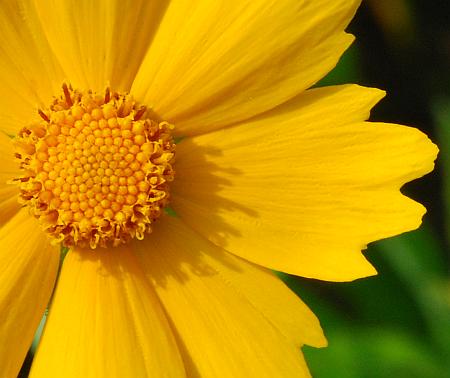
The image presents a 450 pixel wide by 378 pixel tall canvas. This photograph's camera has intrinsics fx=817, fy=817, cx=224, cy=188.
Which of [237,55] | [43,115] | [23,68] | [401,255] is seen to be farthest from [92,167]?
[401,255]

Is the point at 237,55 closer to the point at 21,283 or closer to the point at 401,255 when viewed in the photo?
the point at 21,283

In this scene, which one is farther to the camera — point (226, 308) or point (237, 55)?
point (226, 308)

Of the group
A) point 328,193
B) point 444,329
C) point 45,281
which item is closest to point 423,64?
point 444,329

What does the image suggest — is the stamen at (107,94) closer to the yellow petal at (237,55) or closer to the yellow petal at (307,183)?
the yellow petal at (237,55)

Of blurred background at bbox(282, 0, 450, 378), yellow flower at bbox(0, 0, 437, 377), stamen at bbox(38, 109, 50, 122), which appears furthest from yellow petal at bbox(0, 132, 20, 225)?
blurred background at bbox(282, 0, 450, 378)

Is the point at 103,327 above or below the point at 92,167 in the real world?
below

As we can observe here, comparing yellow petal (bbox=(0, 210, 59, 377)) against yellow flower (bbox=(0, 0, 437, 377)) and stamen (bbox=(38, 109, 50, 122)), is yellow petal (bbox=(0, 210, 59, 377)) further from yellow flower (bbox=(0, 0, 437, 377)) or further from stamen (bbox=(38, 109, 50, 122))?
stamen (bbox=(38, 109, 50, 122))

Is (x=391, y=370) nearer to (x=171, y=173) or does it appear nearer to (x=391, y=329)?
(x=391, y=329)
